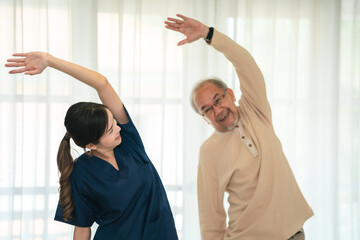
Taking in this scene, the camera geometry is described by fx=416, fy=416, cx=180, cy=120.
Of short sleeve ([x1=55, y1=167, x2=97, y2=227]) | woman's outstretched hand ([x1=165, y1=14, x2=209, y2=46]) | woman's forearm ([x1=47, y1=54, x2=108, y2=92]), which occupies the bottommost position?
short sleeve ([x1=55, y1=167, x2=97, y2=227])

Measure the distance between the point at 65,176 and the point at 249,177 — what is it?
77 cm

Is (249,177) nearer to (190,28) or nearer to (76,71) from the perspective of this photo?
(190,28)

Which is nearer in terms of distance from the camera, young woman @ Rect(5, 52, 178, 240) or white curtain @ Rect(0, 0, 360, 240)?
young woman @ Rect(5, 52, 178, 240)

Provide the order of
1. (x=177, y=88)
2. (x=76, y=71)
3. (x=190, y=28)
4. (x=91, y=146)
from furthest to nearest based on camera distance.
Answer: (x=177, y=88)
(x=190, y=28)
(x=91, y=146)
(x=76, y=71)

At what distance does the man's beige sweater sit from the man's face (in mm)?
50

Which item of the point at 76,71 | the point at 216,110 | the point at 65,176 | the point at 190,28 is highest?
the point at 190,28

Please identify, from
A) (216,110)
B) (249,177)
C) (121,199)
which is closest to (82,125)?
(121,199)

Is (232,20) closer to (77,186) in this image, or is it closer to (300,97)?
(300,97)

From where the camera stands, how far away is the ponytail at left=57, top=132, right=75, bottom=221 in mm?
1636

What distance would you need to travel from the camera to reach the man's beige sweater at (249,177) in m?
1.77

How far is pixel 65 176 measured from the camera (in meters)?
1.63

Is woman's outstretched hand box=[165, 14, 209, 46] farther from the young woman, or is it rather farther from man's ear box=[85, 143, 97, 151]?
man's ear box=[85, 143, 97, 151]

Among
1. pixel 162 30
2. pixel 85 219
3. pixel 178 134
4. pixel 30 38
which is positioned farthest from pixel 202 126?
pixel 85 219

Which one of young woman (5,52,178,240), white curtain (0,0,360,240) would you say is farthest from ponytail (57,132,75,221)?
white curtain (0,0,360,240)
